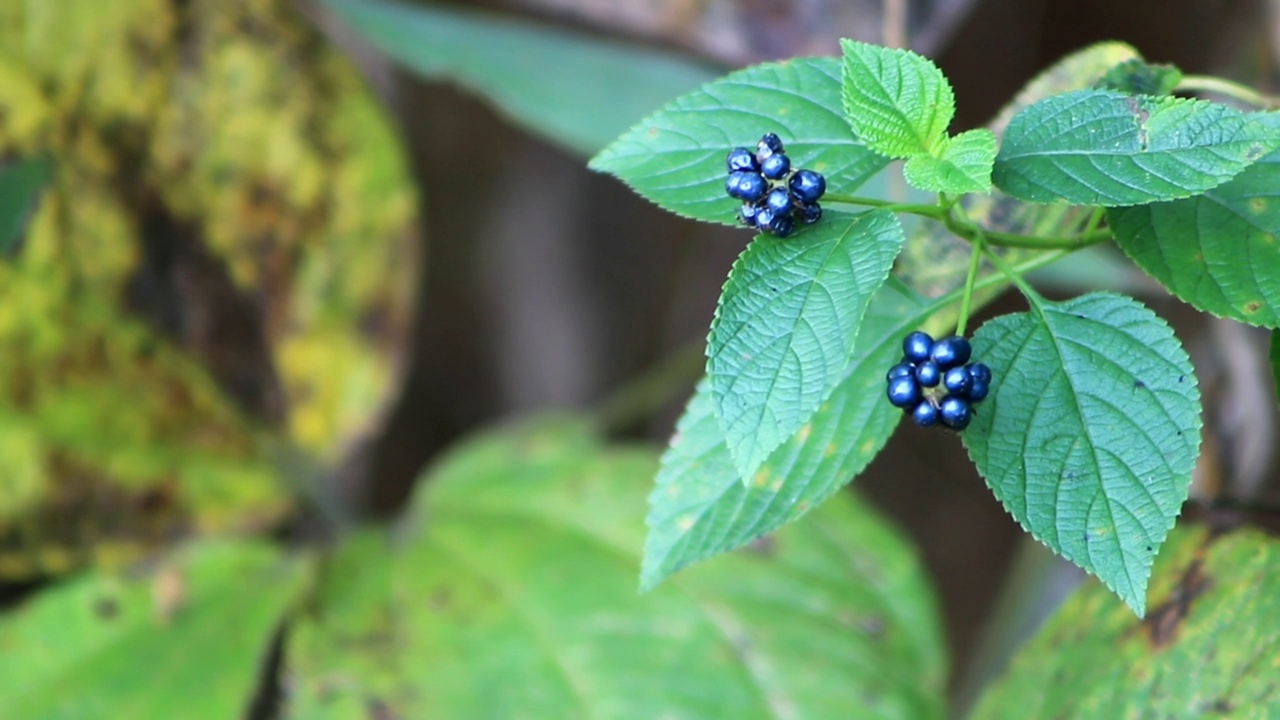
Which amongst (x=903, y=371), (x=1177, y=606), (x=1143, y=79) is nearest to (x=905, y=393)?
(x=903, y=371)

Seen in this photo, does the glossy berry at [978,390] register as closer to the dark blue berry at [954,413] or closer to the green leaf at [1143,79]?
the dark blue berry at [954,413]

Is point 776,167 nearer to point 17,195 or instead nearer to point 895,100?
point 895,100

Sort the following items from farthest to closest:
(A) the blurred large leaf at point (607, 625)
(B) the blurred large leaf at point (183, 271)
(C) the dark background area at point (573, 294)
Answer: (C) the dark background area at point (573, 294), (B) the blurred large leaf at point (183, 271), (A) the blurred large leaf at point (607, 625)

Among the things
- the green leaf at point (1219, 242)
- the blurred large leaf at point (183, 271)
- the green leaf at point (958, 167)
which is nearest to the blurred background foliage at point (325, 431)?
the blurred large leaf at point (183, 271)

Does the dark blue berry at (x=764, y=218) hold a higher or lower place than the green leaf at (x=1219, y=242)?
lower

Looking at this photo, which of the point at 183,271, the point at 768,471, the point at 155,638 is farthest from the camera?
the point at 183,271

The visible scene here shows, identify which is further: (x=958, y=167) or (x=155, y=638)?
(x=155, y=638)

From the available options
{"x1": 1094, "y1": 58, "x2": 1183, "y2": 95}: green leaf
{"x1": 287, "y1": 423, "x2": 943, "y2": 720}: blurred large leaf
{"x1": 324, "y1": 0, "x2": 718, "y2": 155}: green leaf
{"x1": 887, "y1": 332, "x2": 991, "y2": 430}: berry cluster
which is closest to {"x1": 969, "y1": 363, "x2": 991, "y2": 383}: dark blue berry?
{"x1": 887, "y1": 332, "x2": 991, "y2": 430}: berry cluster
